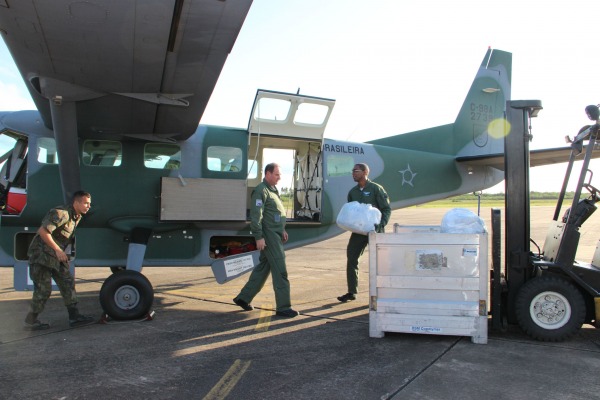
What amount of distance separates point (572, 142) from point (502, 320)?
7.25 feet

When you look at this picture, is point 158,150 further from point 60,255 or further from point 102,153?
point 60,255

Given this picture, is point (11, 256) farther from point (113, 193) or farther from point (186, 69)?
point (186, 69)

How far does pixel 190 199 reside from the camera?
20.9 feet

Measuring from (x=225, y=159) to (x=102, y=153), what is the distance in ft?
5.73

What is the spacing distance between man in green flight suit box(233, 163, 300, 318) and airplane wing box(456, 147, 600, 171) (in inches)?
166

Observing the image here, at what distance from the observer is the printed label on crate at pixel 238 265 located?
6234mm

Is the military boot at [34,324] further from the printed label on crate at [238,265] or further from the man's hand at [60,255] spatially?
the printed label on crate at [238,265]

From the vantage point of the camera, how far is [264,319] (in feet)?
18.2

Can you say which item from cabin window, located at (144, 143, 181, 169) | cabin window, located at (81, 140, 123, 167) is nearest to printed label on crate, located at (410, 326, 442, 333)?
cabin window, located at (144, 143, 181, 169)

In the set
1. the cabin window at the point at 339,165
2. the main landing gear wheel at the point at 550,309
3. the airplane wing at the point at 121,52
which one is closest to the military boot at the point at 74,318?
the airplane wing at the point at 121,52

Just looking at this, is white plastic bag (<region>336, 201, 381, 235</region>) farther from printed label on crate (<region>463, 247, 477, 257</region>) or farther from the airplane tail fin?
the airplane tail fin

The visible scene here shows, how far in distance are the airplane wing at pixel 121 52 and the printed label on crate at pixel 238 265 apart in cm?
206

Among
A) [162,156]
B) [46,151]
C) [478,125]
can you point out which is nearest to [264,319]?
[162,156]

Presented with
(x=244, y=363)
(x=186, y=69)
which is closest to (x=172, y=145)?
(x=186, y=69)
